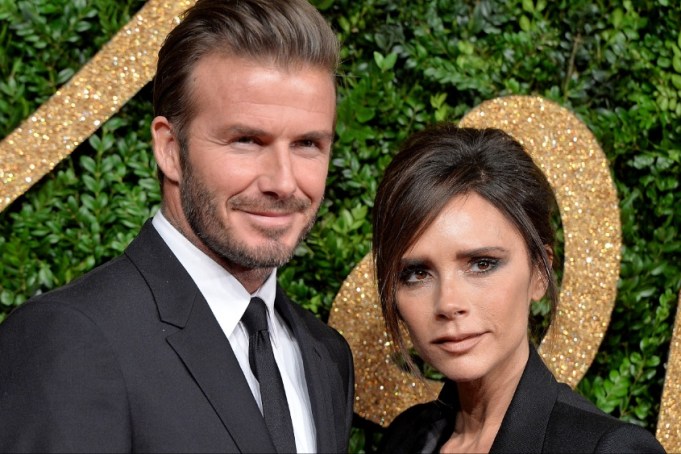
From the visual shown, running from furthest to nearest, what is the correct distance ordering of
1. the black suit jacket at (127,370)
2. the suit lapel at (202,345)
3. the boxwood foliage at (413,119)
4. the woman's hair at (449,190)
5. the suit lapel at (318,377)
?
1. the boxwood foliage at (413,119)
2. the woman's hair at (449,190)
3. the suit lapel at (318,377)
4. the suit lapel at (202,345)
5. the black suit jacket at (127,370)

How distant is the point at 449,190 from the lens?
202cm

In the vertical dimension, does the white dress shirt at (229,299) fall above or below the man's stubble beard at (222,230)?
below

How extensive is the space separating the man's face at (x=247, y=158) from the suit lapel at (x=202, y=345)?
0.29ft

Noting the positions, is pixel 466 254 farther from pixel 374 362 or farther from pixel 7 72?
pixel 7 72

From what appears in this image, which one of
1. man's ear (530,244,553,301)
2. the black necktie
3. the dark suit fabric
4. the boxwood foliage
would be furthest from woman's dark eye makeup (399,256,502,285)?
the boxwood foliage

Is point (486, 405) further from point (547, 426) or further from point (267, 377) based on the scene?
point (267, 377)

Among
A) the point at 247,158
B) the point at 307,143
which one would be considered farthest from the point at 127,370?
the point at 307,143

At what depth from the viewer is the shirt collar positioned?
1.82 meters

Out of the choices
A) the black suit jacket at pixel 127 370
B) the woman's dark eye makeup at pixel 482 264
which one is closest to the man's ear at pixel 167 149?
the black suit jacket at pixel 127 370

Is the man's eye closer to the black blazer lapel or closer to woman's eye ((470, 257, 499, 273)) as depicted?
woman's eye ((470, 257, 499, 273))

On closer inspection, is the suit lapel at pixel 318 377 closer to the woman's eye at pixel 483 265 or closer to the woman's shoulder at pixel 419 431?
the woman's shoulder at pixel 419 431

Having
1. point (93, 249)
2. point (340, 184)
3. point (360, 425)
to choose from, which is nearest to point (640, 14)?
point (340, 184)

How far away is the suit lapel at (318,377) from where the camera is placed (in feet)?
6.30

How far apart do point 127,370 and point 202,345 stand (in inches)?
6.1
